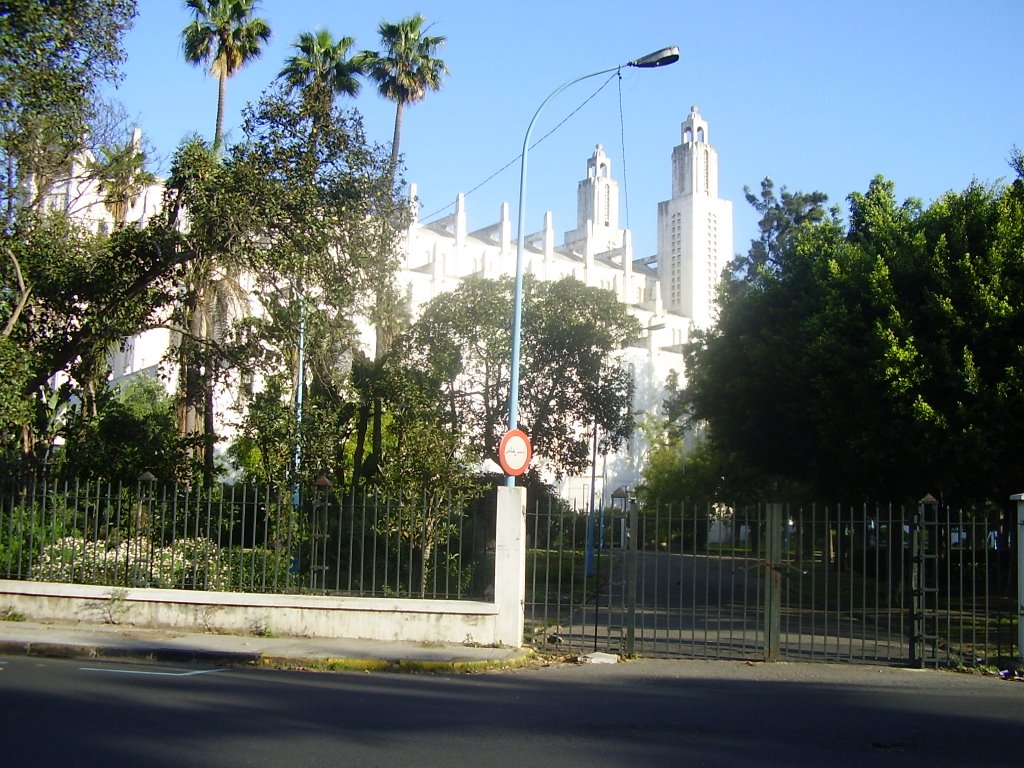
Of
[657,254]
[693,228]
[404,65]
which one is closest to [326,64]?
[404,65]

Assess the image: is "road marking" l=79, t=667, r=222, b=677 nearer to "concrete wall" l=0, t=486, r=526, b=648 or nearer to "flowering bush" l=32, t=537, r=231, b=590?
"concrete wall" l=0, t=486, r=526, b=648

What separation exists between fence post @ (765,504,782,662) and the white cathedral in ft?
196

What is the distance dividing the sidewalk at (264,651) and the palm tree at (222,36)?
54.0 ft

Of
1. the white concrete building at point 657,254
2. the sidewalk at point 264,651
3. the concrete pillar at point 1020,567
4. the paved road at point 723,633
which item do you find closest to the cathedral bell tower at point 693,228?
the white concrete building at point 657,254

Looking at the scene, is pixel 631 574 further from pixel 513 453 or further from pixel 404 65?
pixel 404 65

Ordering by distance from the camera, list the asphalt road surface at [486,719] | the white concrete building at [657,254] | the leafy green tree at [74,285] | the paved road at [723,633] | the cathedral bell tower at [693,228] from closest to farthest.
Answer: the asphalt road surface at [486,719]
the paved road at [723,633]
the leafy green tree at [74,285]
the white concrete building at [657,254]
the cathedral bell tower at [693,228]

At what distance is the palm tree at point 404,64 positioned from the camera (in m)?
27.5

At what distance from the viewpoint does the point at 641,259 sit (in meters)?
104

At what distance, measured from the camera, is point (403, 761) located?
661 centimetres

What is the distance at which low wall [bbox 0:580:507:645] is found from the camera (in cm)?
1330

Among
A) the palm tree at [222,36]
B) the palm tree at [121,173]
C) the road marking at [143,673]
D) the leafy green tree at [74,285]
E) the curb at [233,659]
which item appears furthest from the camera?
the palm tree at [222,36]

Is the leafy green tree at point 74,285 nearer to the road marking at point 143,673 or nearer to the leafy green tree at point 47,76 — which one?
the leafy green tree at point 47,76

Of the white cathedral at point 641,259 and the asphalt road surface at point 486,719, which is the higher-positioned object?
the white cathedral at point 641,259

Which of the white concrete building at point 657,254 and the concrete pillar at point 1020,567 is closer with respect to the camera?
the concrete pillar at point 1020,567
